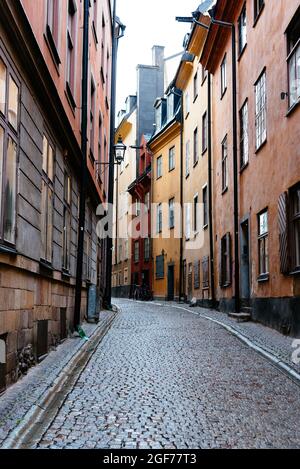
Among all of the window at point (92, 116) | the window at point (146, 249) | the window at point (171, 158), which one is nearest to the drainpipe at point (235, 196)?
the window at point (92, 116)

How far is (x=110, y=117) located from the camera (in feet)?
78.5

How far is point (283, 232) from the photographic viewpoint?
442 inches

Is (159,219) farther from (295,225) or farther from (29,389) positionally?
(29,389)

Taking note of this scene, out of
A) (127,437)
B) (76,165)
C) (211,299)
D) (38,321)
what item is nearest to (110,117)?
(211,299)

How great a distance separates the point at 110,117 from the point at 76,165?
1149cm

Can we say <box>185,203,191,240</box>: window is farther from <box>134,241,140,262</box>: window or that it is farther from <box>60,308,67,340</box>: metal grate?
<box>60,308,67,340</box>: metal grate

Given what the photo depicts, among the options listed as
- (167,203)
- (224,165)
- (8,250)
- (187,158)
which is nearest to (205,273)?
(224,165)

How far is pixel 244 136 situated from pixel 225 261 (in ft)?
13.9

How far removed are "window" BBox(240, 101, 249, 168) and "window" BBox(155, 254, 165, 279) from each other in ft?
53.9

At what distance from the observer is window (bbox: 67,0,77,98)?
39.9ft

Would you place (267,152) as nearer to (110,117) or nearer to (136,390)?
(136,390)

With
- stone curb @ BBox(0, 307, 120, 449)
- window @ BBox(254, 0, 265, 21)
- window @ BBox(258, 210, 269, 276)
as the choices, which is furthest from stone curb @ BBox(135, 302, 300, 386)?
window @ BBox(254, 0, 265, 21)

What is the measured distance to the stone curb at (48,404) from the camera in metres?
4.56

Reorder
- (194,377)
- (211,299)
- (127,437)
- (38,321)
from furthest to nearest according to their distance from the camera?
(211,299) < (38,321) < (194,377) < (127,437)
